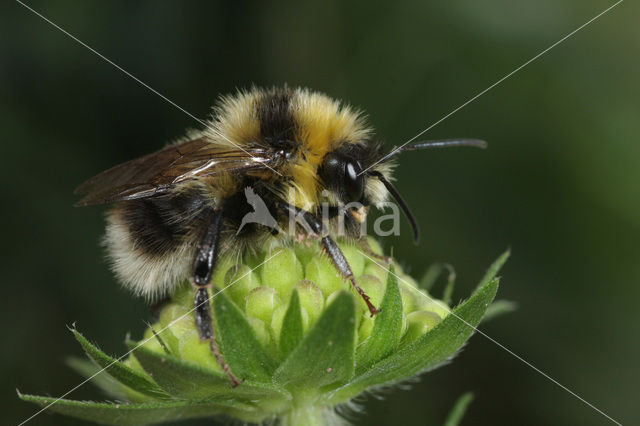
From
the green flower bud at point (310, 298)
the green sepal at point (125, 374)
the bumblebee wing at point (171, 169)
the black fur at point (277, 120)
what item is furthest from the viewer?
the black fur at point (277, 120)

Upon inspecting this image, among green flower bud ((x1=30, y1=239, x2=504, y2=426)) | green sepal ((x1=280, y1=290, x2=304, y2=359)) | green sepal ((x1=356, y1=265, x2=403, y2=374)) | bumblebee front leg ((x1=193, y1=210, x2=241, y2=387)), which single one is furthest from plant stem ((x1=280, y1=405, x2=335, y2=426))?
bumblebee front leg ((x1=193, y1=210, x2=241, y2=387))

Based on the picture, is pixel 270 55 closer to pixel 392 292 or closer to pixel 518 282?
pixel 518 282

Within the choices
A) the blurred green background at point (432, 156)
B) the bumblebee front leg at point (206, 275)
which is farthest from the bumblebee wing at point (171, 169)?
the blurred green background at point (432, 156)

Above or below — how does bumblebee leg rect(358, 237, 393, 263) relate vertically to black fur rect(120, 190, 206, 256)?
below

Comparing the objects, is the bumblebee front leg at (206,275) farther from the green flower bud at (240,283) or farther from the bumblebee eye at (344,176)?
the bumblebee eye at (344,176)

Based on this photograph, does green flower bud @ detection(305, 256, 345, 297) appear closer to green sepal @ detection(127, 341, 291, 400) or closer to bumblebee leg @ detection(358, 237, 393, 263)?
bumblebee leg @ detection(358, 237, 393, 263)

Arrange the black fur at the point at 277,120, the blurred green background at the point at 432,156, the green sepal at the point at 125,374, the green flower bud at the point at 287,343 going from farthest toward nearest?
1. the blurred green background at the point at 432,156
2. the black fur at the point at 277,120
3. the green sepal at the point at 125,374
4. the green flower bud at the point at 287,343

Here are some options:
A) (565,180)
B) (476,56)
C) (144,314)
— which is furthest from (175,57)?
(565,180)
